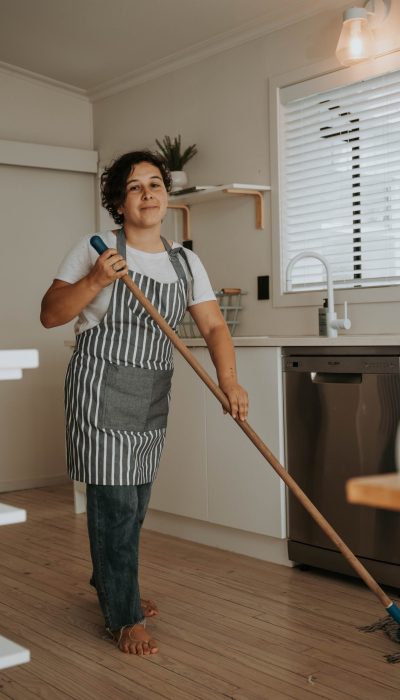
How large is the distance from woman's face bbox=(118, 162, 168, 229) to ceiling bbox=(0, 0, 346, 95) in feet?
5.14

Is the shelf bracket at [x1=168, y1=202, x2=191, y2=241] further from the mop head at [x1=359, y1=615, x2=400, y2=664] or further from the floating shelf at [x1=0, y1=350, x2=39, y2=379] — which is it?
the floating shelf at [x1=0, y1=350, x2=39, y2=379]

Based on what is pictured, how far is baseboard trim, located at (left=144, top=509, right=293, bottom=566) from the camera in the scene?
3.35 metres

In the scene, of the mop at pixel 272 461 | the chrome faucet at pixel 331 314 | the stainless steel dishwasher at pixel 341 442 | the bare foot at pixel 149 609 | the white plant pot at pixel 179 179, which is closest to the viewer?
the mop at pixel 272 461

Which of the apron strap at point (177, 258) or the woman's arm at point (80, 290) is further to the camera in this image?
the apron strap at point (177, 258)

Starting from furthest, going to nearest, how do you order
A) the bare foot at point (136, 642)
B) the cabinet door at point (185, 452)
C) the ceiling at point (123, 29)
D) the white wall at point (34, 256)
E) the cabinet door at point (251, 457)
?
the white wall at point (34, 256), the ceiling at point (123, 29), the cabinet door at point (185, 452), the cabinet door at point (251, 457), the bare foot at point (136, 642)

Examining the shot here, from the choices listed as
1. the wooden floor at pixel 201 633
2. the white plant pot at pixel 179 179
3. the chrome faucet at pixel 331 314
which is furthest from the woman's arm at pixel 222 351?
the white plant pot at pixel 179 179

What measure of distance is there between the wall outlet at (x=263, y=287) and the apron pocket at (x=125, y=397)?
5.30ft

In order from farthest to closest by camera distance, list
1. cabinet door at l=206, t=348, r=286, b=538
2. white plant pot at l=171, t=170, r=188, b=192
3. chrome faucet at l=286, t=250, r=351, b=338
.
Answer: white plant pot at l=171, t=170, r=188, b=192 < chrome faucet at l=286, t=250, r=351, b=338 < cabinet door at l=206, t=348, r=286, b=538

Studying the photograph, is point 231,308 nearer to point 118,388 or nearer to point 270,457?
point 118,388

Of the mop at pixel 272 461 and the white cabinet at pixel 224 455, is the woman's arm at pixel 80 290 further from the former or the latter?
the white cabinet at pixel 224 455

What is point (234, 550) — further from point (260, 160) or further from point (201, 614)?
point (260, 160)

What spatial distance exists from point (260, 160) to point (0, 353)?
2.93 m

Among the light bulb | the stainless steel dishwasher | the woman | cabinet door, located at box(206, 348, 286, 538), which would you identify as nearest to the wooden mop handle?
the woman

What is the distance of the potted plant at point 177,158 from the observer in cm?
440
